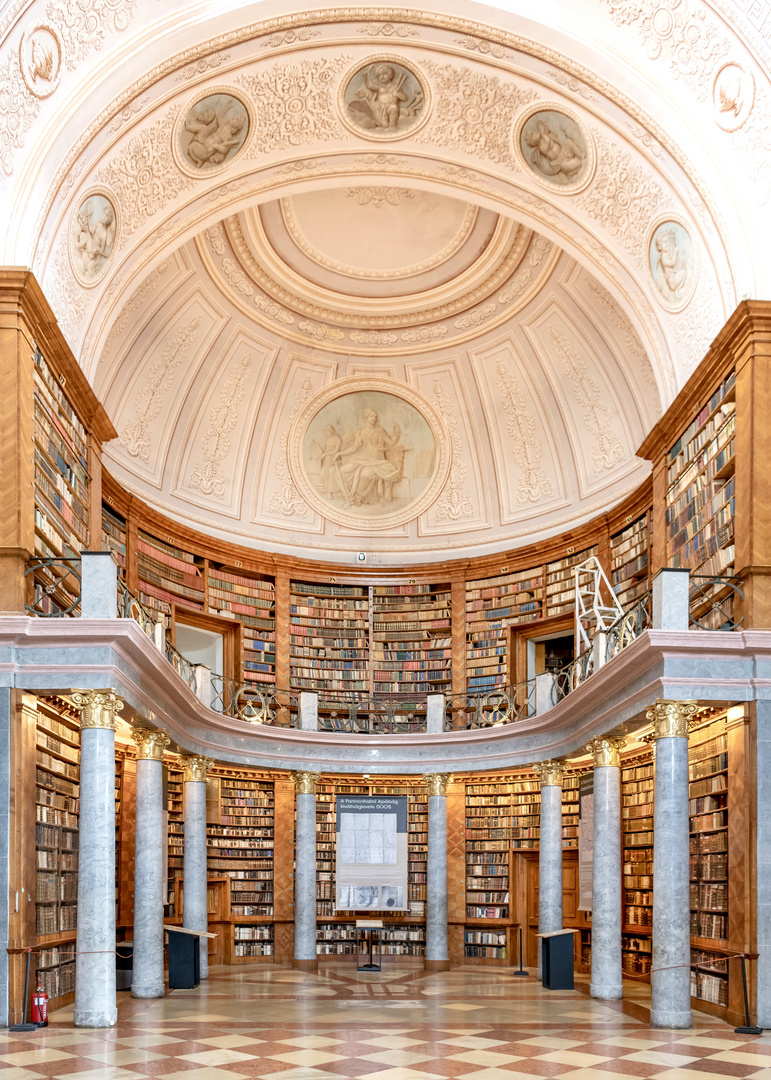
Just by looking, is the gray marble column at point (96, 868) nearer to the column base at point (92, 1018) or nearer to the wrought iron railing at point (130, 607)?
the column base at point (92, 1018)

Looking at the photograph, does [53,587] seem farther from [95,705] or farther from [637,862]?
[637,862]

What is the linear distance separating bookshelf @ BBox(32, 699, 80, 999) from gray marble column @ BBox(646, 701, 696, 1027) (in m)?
5.38

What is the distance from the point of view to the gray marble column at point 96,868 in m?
9.24

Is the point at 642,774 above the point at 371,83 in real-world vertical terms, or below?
below

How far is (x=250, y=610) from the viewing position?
17938 mm

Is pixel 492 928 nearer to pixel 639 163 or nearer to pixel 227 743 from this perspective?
pixel 227 743

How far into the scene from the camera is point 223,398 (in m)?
17.9

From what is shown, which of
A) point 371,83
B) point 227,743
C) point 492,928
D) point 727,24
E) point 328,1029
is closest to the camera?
point 328,1029

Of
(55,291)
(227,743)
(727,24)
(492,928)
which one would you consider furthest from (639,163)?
(492,928)

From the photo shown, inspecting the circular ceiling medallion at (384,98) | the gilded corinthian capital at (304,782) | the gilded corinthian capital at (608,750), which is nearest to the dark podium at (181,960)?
the gilded corinthian capital at (304,782)

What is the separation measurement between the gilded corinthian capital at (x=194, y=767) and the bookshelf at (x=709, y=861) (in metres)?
6.36

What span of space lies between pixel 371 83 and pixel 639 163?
3119mm

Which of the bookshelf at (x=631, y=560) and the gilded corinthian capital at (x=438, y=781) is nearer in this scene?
the bookshelf at (x=631, y=560)

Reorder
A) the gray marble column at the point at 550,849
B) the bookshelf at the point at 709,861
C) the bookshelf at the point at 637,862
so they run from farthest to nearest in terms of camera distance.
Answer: the gray marble column at the point at 550,849 → the bookshelf at the point at 637,862 → the bookshelf at the point at 709,861
